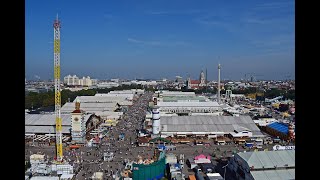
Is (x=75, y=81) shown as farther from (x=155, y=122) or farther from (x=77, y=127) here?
(x=155, y=122)

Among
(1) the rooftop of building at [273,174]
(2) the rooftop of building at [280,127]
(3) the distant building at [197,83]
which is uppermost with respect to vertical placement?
(3) the distant building at [197,83]

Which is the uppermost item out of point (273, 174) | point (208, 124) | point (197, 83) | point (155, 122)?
point (197, 83)

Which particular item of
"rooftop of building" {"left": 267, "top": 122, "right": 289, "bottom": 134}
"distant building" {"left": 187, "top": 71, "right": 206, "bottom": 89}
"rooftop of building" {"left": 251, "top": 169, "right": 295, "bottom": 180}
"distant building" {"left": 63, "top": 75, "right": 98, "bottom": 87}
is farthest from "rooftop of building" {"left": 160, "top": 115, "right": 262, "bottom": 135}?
"distant building" {"left": 63, "top": 75, "right": 98, "bottom": 87}

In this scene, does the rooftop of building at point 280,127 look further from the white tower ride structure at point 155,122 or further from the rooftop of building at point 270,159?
the rooftop of building at point 270,159

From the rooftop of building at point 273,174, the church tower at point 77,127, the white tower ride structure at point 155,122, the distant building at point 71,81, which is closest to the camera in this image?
the rooftop of building at point 273,174

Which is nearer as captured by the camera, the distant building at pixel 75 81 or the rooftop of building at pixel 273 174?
the rooftop of building at pixel 273 174

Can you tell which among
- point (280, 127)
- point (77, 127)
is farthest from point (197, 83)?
point (77, 127)

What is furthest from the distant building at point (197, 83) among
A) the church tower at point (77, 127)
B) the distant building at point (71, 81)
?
the church tower at point (77, 127)

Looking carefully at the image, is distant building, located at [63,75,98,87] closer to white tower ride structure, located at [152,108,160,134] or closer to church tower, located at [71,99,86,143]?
church tower, located at [71,99,86,143]

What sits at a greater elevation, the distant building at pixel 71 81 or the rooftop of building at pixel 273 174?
the distant building at pixel 71 81

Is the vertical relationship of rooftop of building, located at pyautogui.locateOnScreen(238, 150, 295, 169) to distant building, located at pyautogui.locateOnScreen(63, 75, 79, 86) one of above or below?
below

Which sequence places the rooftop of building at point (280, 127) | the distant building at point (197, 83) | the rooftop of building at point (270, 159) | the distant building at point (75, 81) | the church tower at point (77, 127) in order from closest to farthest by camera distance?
the rooftop of building at point (270, 159), the church tower at point (77, 127), the rooftop of building at point (280, 127), the distant building at point (197, 83), the distant building at point (75, 81)
